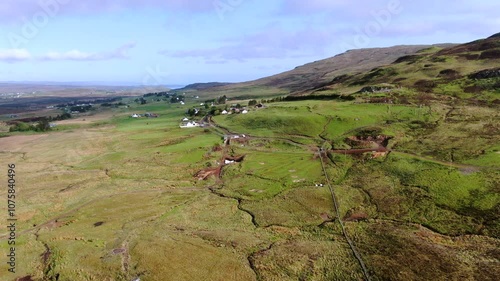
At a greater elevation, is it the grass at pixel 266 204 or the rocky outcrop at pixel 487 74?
the rocky outcrop at pixel 487 74

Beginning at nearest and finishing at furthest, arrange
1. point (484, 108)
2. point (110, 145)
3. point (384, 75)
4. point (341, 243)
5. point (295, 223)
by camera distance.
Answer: point (341, 243) < point (295, 223) < point (484, 108) < point (110, 145) < point (384, 75)

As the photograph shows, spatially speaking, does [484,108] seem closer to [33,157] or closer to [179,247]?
[179,247]

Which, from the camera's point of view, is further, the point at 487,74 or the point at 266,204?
the point at 487,74

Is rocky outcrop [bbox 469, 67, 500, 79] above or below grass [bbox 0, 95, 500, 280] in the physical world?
above

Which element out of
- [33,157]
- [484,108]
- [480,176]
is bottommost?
[33,157]

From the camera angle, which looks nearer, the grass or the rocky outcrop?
the grass

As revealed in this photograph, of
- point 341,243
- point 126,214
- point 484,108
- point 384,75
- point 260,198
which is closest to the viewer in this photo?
point 341,243

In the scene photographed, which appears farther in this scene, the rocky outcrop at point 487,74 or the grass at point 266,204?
the rocky outcrop at point 487,74

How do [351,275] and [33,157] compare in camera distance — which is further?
[33,157]

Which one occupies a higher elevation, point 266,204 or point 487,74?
point 487,74

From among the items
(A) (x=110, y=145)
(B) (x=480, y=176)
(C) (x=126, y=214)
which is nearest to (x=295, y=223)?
(C) (x=126, y=214)

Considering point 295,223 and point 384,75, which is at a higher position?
point 384,75
